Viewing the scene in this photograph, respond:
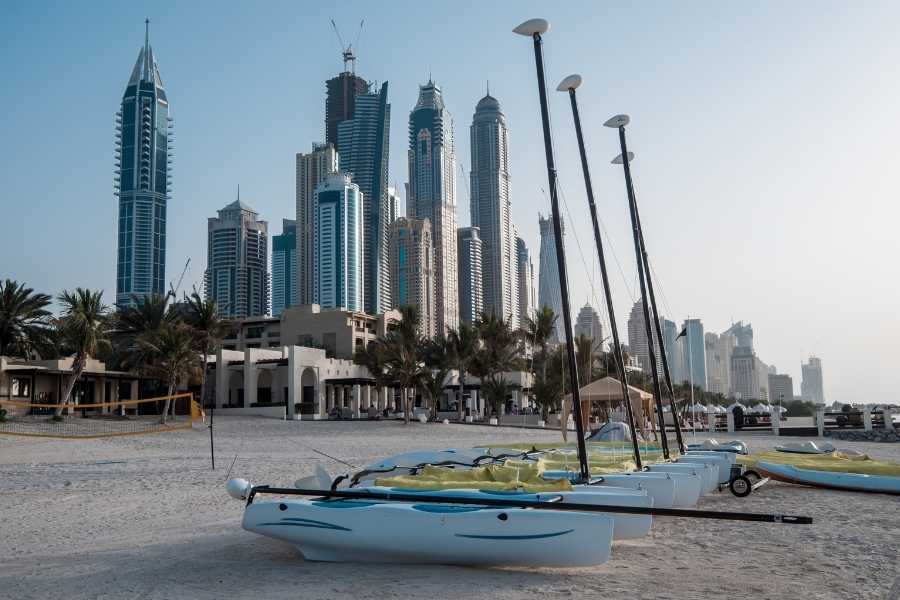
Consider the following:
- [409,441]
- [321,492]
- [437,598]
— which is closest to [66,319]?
[409,441]

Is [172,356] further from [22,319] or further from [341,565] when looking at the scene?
[341,565]

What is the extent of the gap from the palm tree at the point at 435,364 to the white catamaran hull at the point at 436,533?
45489 millimetres

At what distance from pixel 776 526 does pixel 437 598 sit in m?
6.66

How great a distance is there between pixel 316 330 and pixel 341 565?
6477 centimetres

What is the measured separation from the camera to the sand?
795 centimetres

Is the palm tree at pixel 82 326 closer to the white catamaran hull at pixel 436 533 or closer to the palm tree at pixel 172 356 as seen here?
the palm tree at pixel 172 356

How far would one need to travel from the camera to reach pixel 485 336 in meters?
58.9

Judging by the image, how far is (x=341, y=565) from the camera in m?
9.05

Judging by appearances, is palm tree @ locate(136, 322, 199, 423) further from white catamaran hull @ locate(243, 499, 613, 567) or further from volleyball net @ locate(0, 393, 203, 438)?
white catamaran hull @ locate(243, 499, 613, 567)

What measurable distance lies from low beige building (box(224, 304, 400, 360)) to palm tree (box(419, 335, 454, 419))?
511 cm

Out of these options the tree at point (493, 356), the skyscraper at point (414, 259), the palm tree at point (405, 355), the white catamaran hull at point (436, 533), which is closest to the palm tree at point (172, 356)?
the palm tree at point (405, 355)

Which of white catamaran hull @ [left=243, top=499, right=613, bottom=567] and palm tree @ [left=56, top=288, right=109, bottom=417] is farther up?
palm tree @ [left=56, top=288, right=109, bottom=417]

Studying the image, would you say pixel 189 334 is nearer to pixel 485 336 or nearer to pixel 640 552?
pixel 485 336

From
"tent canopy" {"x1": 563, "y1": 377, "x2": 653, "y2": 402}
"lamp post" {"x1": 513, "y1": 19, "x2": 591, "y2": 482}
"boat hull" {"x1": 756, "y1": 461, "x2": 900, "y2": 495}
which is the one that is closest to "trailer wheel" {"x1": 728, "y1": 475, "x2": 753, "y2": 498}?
"boat hull" {"x1": 756, "y1": 461, "x2": 900, "y2": 495}
